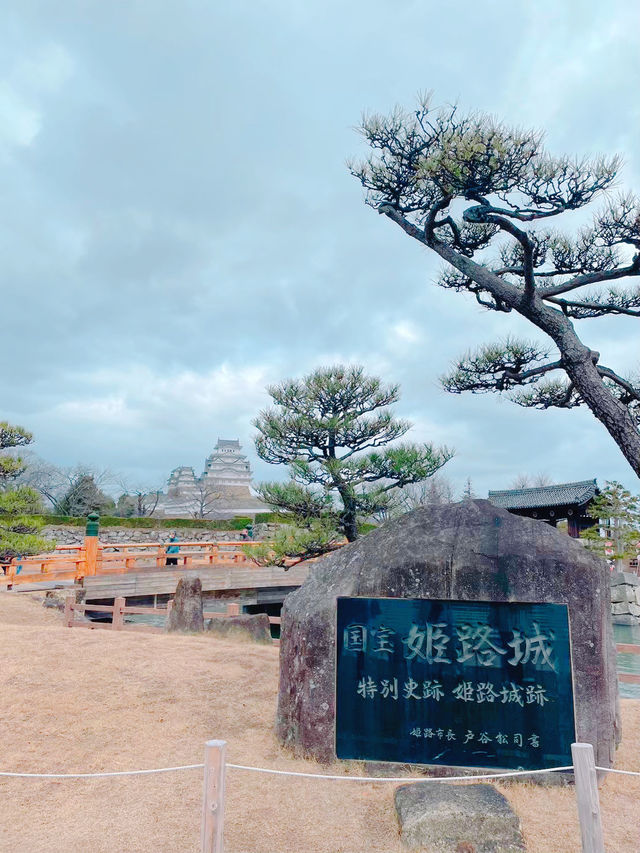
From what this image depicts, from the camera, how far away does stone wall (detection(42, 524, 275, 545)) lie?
31.4m

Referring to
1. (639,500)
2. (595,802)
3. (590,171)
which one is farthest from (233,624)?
(639,500)

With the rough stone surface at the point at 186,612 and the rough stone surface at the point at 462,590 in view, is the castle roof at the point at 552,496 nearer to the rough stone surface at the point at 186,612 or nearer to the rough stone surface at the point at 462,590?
the rough stone surface at the point at 186,612

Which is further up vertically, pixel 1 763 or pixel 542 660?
pixel 542 660

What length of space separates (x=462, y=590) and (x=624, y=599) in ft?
55.0

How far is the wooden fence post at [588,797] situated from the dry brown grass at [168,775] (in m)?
0.85

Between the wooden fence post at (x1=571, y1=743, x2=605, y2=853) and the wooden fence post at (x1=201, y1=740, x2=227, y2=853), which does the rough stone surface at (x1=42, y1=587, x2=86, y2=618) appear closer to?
the wooden fence post at (x1=201, y1=740, x2=227, y2=853)

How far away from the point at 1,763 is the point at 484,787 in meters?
3.99

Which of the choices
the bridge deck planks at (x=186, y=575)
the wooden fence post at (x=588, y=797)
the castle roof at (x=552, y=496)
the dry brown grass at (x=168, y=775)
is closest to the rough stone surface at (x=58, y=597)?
the bridge deck planks at (x=186, y=575)

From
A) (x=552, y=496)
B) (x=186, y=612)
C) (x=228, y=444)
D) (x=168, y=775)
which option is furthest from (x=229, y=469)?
(x=168, y=775)

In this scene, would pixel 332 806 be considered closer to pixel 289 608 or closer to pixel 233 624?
pixel 289 608

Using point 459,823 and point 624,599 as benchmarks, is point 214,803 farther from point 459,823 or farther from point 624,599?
point 624,599

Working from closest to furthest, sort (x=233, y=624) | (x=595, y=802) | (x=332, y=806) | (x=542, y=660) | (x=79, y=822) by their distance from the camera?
Answer: (x=595, y=802), (x=79, y=822), (x=332, y=806), (x=542, y=660), (x=233, y=624)

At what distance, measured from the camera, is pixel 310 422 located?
1049cm

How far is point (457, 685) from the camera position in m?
4.68
